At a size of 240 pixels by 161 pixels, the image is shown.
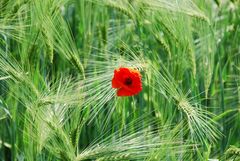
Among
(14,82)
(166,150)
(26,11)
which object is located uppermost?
(26,11)

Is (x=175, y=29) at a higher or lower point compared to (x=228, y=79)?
higher

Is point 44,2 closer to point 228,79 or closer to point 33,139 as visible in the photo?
point 33,139

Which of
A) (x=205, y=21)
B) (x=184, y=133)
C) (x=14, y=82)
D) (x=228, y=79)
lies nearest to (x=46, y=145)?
(x=14, y=82)

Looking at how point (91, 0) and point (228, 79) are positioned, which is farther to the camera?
point (228, 79)

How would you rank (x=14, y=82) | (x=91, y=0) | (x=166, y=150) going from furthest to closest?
(x=91, y=0), (x=14, y=82), (x=166, y=150)
